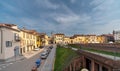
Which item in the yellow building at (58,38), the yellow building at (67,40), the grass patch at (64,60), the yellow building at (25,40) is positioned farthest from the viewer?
the yellow building at (67,40)

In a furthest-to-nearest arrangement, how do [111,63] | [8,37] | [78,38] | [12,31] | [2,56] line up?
[78,38]
[12,31]
[8,37]
[2,56]
[111,63]

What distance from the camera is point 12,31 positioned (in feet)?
151

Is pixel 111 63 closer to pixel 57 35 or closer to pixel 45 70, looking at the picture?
pixel 45 70

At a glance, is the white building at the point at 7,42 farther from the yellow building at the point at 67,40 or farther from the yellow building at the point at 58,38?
the yellow building at the point at 67,40

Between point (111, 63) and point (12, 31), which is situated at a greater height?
point (12, 31)

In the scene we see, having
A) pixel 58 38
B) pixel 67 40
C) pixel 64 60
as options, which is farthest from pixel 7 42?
pixel 67 40

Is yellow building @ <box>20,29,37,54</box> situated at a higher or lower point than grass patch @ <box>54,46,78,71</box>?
higher

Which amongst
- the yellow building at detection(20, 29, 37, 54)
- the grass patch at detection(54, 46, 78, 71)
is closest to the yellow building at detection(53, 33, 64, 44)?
the yellow building at detection(20, 29, 37, 54)

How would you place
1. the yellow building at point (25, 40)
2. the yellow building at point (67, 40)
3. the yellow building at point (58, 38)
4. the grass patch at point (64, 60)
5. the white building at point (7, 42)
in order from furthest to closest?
the yellow building at point (67, 40) → the yellow building at point (58, 38) → the yellow building at point (25, 40) → the white building at point (7, 42) → the grass patch at point (64, 60)

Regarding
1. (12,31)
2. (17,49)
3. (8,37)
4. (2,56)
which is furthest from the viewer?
(17,49)

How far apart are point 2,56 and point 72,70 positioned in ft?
72.6

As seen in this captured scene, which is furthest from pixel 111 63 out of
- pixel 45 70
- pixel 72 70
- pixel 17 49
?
pixel 17 49

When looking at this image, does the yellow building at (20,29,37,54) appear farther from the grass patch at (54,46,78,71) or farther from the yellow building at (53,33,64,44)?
the yellow building at (53,33,64,44)

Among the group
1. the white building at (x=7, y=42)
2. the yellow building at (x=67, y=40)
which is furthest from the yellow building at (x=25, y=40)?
the yellow building at (x=67, y=40)
